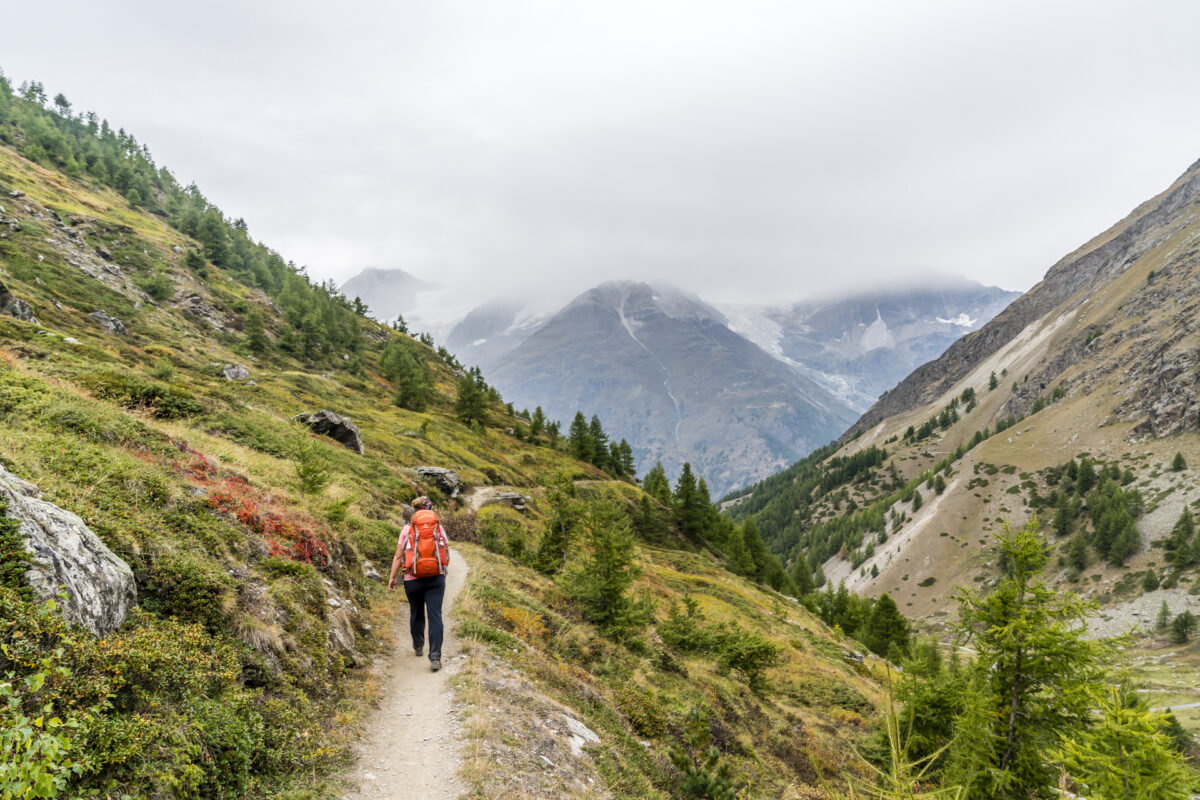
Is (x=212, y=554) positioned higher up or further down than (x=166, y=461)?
Answer: further down

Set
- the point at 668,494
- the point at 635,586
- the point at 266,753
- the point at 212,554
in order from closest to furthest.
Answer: the point at 266,753
the point at 212,554
the point at 635,586
the point at 668,494

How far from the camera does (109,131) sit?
149750mm

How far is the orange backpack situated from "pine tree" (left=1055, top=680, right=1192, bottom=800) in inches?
476

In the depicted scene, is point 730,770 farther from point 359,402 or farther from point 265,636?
point 359,402

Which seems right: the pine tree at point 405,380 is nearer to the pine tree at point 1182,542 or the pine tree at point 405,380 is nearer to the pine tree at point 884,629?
the pine tree at point 884,629

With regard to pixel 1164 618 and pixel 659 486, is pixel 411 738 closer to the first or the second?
pixel 659 486

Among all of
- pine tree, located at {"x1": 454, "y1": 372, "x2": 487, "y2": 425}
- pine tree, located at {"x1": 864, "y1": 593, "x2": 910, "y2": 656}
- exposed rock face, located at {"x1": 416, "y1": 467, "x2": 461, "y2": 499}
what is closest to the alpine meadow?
exposed rock face, located at {"x1": 416, "y1": 467, "x2": 461, "y2": 499}

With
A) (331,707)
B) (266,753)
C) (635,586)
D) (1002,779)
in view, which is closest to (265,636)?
(331,707)

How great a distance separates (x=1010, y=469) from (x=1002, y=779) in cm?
18265

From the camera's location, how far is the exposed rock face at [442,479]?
134 feet

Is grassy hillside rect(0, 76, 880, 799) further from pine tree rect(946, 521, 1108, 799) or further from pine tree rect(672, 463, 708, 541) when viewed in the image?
pine tree rect(672, 463, 708, 541)

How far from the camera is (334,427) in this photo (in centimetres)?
3734

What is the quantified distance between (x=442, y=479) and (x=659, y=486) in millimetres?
50892

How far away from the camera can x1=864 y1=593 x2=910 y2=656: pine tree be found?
6291cm
